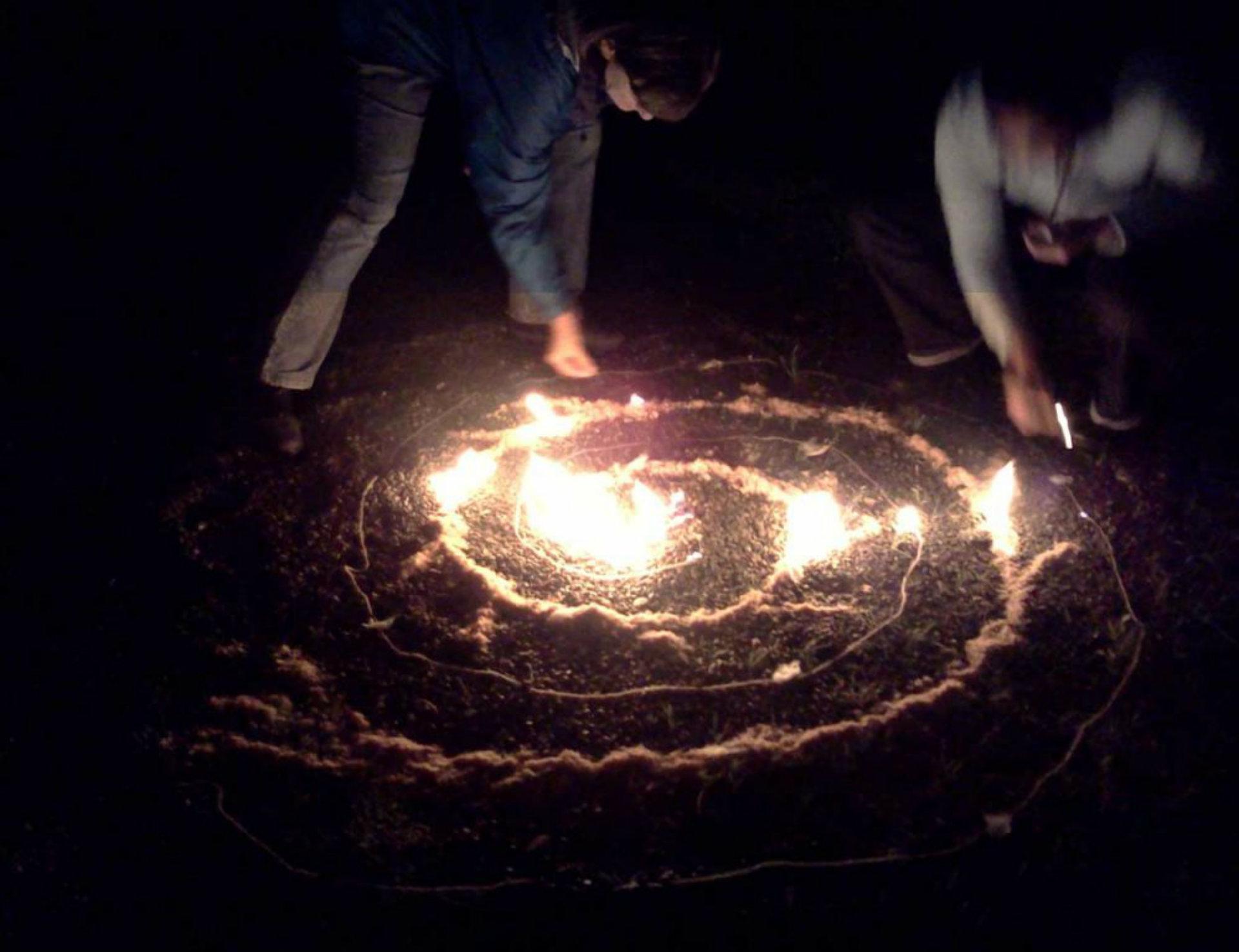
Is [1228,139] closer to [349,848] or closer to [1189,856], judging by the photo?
[1189,856]

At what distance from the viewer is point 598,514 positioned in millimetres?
4203

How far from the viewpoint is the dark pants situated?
451 cm

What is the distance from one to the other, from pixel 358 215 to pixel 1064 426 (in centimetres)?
312

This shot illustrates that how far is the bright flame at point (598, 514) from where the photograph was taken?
404cm

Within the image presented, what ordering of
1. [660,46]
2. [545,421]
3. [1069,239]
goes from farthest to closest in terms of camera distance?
1. [545,421]
2. [1069,239]
3. [660,46]

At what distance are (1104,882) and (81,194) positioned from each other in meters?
6.37

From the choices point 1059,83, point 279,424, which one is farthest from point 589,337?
point 1059,83

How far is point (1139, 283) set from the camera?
4344 mm

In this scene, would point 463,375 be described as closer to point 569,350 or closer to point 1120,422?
point 569,350

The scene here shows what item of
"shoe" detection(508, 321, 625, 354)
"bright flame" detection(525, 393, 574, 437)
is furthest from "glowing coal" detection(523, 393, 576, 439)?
"shoe" detection(508, 321, 625, 354)

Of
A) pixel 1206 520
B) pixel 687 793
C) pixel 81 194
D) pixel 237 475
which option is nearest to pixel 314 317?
pixel 237 475

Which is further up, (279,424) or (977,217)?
(977,217)

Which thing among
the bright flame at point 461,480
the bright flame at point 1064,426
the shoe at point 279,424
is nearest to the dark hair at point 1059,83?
the bright flame at point 1064,426

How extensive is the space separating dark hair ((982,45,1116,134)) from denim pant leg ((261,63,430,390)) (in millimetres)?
2139
